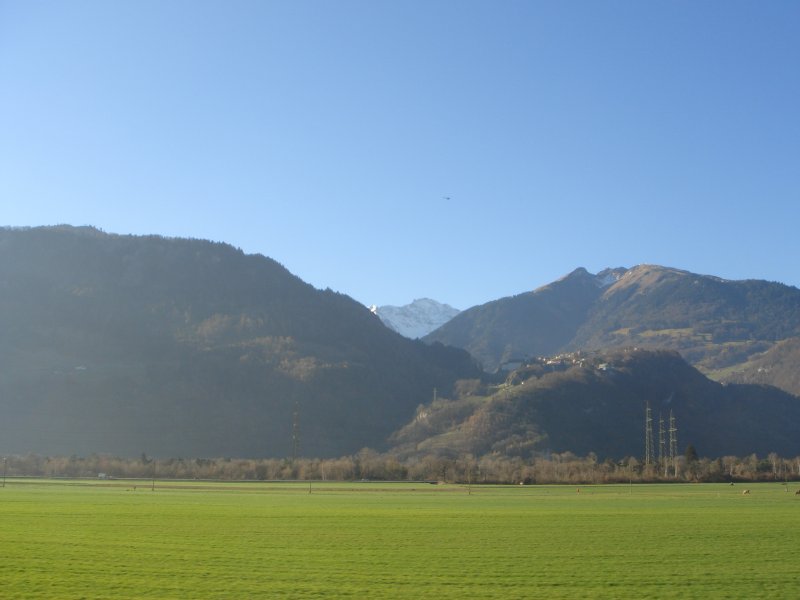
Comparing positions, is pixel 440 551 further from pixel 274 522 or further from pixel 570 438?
pixel 570 438

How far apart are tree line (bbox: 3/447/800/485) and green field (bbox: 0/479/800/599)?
63.7 m

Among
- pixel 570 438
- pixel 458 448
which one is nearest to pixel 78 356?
pixel 458 448

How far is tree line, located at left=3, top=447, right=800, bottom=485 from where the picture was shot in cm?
11338

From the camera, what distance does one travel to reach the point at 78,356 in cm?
19862

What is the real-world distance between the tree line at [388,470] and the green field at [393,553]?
6368cm

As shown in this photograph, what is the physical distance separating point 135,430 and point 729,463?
102266mm

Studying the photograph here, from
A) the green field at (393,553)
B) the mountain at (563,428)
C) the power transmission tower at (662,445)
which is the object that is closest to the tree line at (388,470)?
the power transmission tower at (662,445)

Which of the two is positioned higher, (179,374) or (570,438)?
(179,374)

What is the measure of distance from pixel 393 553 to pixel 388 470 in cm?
9770

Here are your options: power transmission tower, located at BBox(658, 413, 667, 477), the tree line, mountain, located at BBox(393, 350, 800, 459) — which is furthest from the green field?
mountain, located at BBox(393, 350, 800, 459)

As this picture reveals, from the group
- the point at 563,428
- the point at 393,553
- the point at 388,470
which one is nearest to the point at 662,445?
the point at 563,428

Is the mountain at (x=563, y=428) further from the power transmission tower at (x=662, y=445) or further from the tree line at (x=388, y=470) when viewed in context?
the tree line at (x=388, y=470)

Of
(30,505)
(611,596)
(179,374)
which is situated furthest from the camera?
(179,374)

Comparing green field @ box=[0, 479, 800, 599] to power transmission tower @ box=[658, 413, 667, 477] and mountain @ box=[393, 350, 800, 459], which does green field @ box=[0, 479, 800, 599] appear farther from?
mountain @ box=[393, 350, 800, 459]
